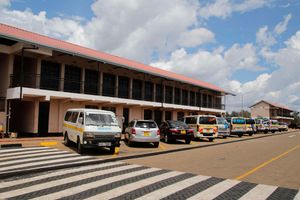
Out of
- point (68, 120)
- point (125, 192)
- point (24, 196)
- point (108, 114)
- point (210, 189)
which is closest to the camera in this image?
point (24, 196)

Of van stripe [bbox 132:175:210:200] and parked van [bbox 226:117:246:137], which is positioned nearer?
van stripe [bbox 132:175:210:200]

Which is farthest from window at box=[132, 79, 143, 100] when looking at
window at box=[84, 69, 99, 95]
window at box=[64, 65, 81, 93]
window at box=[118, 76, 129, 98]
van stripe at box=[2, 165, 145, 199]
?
van stripe at box=[2, 165, 145, 199]

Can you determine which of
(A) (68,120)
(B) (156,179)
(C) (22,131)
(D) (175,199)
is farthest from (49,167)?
(C) (22,131)

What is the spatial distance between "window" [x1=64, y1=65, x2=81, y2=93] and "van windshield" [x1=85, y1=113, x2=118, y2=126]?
30.6 feet

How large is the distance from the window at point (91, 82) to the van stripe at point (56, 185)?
16073mm

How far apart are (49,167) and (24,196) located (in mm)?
3143

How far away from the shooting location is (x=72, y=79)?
2364cm

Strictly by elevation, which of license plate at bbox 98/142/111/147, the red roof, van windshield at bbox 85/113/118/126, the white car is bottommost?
license plate at bbox 98/142/111/147

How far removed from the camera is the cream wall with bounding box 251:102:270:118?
85.4 meters

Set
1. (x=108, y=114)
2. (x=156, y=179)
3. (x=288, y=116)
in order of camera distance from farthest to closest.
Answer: (x=288, y=116) < (x=108, y=114) < (x=156, y=179)

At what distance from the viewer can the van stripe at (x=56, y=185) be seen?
259 inches

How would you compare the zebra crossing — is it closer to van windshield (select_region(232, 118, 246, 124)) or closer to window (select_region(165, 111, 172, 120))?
van windshield (select_region(232, 118, 246, 124))

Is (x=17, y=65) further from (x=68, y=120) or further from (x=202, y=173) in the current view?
(x=202, y=173)

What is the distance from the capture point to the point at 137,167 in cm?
1041
